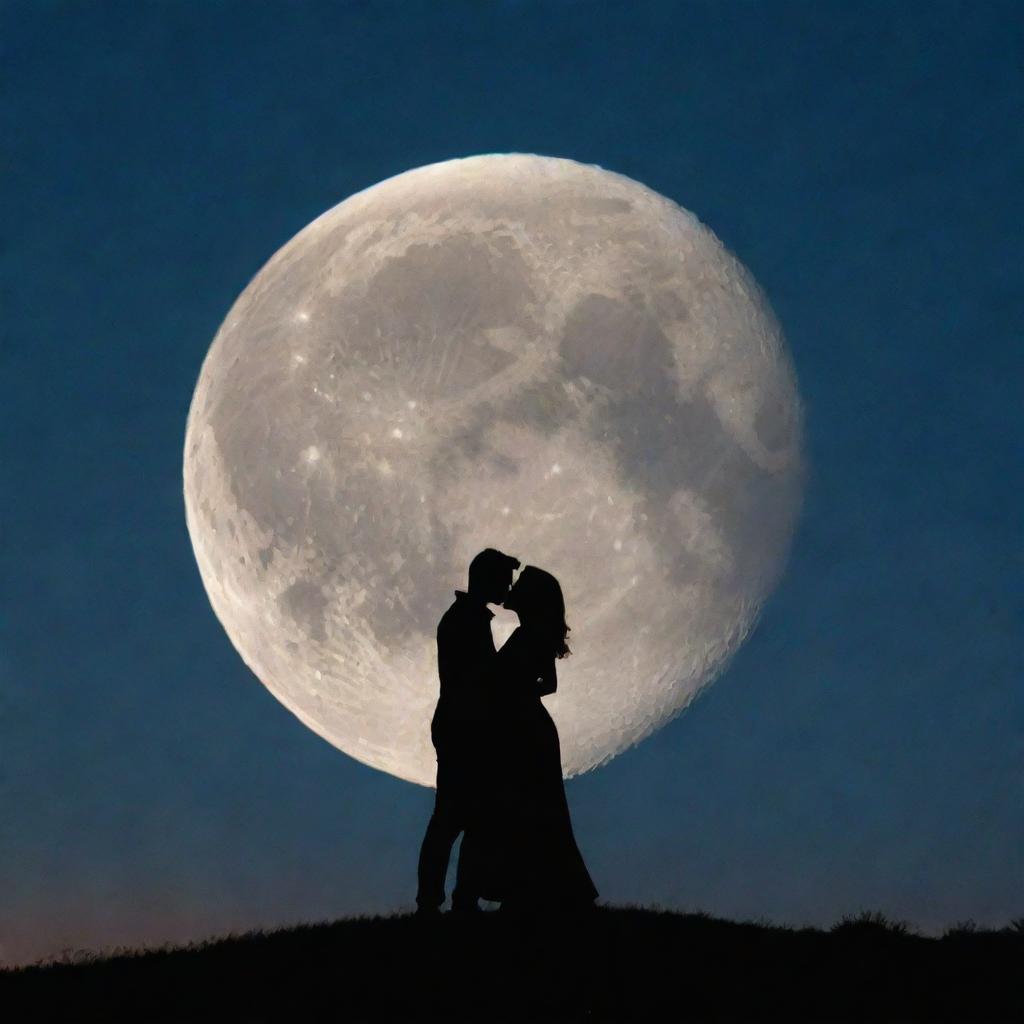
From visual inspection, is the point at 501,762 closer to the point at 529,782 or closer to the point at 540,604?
the point at 529,782

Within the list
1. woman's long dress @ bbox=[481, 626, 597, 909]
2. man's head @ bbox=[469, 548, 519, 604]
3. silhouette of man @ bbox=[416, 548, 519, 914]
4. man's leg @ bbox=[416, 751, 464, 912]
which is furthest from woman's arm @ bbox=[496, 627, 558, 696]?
man's leg @ bbox=[416, 751, 464, 912]

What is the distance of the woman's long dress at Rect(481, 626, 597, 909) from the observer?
33.8ft

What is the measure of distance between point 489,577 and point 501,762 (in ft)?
4.79

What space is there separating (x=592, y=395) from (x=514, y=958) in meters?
7.02

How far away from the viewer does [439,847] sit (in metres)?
10.5

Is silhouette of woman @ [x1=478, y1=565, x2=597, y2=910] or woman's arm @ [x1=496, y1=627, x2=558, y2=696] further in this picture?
woman's arm @ [x1=496, y1=627, x2=558, y2=696]

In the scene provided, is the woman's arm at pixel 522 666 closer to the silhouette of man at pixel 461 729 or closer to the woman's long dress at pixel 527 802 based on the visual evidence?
the woman's long dress at pixel 527 802

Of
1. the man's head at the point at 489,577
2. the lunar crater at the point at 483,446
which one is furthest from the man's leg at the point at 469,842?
the lunar crater at the point at 483,446

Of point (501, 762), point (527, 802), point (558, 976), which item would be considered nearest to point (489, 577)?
point (501, 762)

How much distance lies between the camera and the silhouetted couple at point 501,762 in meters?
10.3

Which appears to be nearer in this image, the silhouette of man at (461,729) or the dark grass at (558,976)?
the dark grass at (558,976)

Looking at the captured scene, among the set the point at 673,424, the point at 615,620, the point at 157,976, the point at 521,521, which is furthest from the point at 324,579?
the point at 157,976

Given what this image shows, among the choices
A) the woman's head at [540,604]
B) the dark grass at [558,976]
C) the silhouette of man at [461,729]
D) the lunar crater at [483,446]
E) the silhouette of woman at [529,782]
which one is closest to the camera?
the dark grass at [558,976]

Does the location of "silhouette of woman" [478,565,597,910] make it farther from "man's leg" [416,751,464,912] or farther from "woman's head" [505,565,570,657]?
"man's leg" [416,751,464,912]
